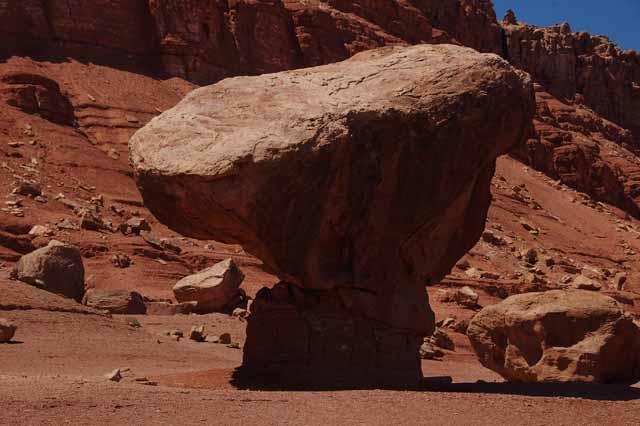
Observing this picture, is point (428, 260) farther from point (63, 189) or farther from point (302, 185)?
point (63, 189)

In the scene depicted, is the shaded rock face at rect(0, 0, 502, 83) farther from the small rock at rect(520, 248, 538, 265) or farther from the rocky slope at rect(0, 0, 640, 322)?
the small rock at rect(520, 248, 538, 265)

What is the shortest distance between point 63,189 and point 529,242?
18.5 meters

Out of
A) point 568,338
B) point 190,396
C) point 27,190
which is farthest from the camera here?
point 27,190

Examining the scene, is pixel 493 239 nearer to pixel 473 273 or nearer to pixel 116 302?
pixel 473 273

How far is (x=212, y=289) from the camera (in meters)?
19.1

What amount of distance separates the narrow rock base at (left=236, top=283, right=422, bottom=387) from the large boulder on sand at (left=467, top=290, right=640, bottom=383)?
6.42 ft

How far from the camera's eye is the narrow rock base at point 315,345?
33.4 ft

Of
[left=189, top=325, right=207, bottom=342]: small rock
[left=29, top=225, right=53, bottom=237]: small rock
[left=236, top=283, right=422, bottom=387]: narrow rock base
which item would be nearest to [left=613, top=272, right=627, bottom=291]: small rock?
[left=29, top=225, right=53, bottom=237]: small rock

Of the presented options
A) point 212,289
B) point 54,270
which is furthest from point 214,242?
point 54,270

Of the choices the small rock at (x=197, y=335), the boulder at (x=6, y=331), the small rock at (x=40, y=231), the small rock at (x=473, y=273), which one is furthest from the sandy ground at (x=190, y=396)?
the small rock at (x=473, y=273)

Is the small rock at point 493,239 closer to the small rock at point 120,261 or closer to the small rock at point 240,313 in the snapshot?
the small rock at point 120,261

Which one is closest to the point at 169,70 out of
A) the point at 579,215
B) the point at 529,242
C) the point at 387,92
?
the point at 529,242

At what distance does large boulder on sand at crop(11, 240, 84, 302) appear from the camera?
15820 millimetres

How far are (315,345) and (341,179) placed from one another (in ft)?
6.00
